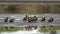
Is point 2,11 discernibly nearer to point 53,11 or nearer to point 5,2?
point 5,2

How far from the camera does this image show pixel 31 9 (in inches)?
71.2

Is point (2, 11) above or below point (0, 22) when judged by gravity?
above

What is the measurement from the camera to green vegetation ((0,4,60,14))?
1773 mm

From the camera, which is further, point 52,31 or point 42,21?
point 52,31

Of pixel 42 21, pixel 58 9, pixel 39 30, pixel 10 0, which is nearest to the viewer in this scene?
pixel 10 0

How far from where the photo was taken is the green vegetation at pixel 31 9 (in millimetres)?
1773

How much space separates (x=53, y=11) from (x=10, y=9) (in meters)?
0.61

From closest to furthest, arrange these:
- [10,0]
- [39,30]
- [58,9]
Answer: [10,0] → [58,9] → [39,30]

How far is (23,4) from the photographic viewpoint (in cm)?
166

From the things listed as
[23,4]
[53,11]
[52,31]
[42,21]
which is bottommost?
[52,31]

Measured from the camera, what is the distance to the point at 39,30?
7.25ft

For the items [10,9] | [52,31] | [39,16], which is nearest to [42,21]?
[39,16]

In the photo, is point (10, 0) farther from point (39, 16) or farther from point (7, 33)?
point (7, 33)

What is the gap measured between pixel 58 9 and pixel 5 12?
75cm
